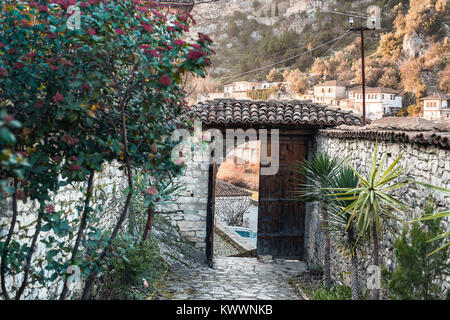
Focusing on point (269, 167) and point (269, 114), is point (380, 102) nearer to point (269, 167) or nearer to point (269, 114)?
point (269, 167)

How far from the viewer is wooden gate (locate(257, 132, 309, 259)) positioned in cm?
868

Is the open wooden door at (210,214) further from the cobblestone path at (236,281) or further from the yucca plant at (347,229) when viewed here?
the yucca plant at (347,229)

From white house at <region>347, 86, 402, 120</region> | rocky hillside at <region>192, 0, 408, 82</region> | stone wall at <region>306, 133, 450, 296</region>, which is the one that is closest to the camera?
stone wall at <region>306, 133, 450, 296</region>

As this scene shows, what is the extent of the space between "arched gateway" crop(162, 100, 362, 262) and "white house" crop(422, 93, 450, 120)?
1672cm

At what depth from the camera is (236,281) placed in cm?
718

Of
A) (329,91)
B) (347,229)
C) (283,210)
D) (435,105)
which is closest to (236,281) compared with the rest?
(283,210)

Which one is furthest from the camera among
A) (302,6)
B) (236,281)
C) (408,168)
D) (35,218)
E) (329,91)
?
(302,6)

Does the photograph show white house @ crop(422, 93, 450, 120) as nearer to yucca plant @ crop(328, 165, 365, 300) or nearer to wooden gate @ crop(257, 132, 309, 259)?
wooden gate @ crop(257, 132, 309, 259)

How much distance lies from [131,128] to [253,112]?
524cm

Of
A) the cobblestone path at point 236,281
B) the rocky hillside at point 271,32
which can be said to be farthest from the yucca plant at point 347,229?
the rocky hillside at point 271,32

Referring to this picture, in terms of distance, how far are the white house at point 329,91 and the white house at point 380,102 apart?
101 centimetres

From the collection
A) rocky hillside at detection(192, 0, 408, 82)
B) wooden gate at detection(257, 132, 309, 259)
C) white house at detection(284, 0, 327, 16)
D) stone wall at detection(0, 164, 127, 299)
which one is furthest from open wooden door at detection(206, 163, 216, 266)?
white house at detection(284, 0, 327, 16)

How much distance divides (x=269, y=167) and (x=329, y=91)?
20.8 m

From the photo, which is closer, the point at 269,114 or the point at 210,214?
the point at 269,114
